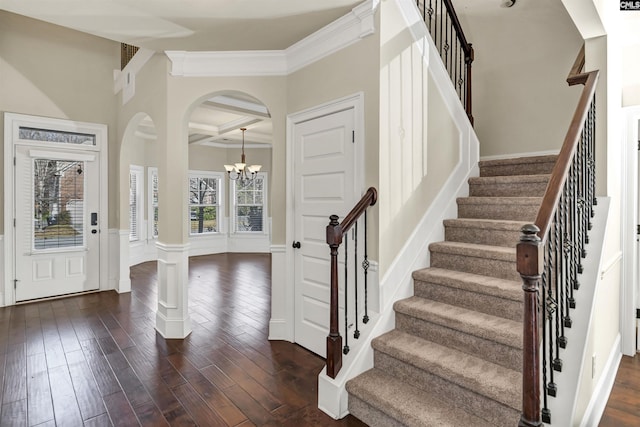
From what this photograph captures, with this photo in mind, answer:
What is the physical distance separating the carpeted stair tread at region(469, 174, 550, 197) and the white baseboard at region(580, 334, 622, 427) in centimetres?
134

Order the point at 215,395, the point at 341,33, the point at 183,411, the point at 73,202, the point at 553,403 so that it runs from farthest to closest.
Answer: the point at 73,202 < the point at 341,33 < the point at 215,395 < the point at 183,411 < the point at 553,403

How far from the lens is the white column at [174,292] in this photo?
3.45m

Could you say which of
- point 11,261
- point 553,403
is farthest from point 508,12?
point 11,261

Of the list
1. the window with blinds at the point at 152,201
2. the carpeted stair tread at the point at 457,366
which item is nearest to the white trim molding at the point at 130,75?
the window with blinds at the point at 152,201

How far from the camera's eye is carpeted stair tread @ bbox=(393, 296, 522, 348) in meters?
1.99

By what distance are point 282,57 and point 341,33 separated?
29.6 inches

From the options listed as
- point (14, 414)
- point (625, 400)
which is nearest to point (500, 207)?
point (625, 400)

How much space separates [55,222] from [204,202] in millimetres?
4065

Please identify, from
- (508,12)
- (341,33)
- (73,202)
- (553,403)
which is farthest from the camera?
(73,202)

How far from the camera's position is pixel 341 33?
2781mm

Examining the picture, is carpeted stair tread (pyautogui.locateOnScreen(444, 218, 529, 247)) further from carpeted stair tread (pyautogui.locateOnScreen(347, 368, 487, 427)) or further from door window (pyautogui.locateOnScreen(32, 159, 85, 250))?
door window (pyautogui.locateOnScreen(32, 159, 85, 250))

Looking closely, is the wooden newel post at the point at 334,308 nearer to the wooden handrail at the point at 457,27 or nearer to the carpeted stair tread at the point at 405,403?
the carpeted stair tread at the point at 405,403

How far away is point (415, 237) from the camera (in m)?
2.84

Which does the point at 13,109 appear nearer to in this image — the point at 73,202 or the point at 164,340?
the point at 73,202
